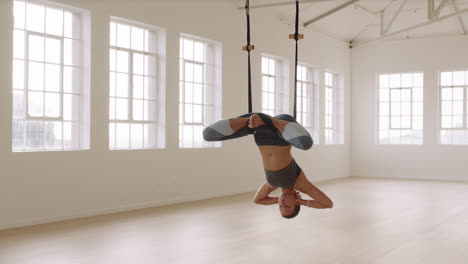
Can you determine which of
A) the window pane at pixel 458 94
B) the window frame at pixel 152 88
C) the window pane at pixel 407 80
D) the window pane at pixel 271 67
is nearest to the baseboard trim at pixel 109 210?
the window frame at pixel 152 88

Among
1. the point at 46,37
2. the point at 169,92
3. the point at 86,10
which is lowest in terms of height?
the point at 169,92

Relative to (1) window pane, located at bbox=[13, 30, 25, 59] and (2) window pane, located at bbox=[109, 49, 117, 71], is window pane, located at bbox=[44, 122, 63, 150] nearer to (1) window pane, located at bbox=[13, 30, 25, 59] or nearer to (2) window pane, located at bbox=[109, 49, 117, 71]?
(1) window pane, located at bbox=[13, 30, 25, 59]

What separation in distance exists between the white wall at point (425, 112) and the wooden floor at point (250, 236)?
4.98 m

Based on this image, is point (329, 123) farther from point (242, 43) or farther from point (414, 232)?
point (414, 232)

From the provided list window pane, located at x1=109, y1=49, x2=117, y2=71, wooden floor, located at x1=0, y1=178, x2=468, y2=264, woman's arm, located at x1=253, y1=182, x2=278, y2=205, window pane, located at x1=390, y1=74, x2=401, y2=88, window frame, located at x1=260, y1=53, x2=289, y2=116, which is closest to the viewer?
woman's arm, located at x1=253, y1=182, x2=278, y2=205

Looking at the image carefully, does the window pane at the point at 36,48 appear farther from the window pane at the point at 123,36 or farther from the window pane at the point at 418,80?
the window pane at the point at 418,80

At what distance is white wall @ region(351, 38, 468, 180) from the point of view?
13.0 m

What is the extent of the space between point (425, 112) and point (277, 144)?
10.6 metres

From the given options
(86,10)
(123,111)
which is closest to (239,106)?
(123,111)

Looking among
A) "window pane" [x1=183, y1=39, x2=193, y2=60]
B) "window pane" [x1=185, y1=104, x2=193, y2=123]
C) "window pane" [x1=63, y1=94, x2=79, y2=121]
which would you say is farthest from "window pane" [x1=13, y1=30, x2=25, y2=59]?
"window pane" [x1=185, y1=104, x2=193, y2=123]

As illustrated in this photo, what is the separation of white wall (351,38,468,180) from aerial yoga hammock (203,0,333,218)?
10008 mm

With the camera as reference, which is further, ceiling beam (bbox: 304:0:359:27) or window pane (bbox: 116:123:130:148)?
ceiling beam (bbox: 304:0:359:27)

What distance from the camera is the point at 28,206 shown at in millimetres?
6316

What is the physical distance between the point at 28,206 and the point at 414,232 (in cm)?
493
